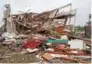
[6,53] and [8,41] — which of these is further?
[8,41]

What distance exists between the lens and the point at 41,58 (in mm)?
4578

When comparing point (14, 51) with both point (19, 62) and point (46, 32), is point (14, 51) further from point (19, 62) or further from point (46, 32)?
point (46, 32)

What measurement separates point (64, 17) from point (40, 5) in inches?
55.0

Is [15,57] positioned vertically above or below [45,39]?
below

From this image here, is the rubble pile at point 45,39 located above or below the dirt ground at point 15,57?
above

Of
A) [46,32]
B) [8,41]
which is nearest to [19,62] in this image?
[8,41]

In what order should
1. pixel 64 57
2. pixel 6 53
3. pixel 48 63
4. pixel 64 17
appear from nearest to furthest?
pixel 48 63 → pixel 64 57 → pixel 6 53 → pixel 64 17

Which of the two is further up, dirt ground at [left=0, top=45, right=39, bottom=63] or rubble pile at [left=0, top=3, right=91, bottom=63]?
rubble pile at [left=0, top=3, right=91, bottom=63]

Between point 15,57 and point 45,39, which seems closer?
point 15,57

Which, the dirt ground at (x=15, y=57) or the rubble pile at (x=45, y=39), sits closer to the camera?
the dirt ground at (x=15, y=57)

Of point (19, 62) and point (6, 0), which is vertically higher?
point (6, 0)


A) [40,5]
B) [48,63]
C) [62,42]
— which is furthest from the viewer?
[40,5]

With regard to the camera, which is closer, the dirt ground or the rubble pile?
the dirt ground

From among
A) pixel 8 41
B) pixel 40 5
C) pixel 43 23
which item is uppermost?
pixel 40 5
